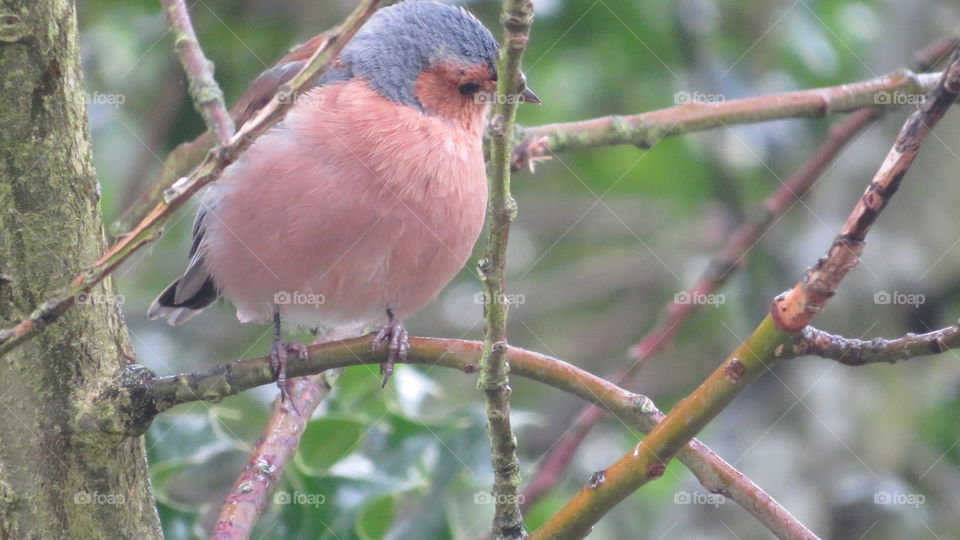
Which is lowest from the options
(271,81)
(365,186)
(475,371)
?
(475,371)

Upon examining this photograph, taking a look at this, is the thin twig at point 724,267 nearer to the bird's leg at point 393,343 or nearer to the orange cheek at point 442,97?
the bird's leg at point 393,343

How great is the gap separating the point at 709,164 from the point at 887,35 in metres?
1.11

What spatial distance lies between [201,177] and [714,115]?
227 centimetres

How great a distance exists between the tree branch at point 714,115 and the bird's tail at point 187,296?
55.9 inches

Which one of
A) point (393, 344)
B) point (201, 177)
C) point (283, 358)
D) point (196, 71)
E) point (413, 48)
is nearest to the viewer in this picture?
point (201, 177)

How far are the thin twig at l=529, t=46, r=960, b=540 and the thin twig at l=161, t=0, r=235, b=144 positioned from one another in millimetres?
2242

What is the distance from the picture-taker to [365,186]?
11.6 feet

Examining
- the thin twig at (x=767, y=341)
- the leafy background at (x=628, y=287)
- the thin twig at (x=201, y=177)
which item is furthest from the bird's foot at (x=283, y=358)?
the thin twig at (x=767, y=341)

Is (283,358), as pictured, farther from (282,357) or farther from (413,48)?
(413,48)

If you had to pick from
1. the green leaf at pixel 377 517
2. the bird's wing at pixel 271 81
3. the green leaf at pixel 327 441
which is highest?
the bird's wing at pixel 271 81

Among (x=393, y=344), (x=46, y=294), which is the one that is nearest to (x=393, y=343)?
(x=393, y=344)

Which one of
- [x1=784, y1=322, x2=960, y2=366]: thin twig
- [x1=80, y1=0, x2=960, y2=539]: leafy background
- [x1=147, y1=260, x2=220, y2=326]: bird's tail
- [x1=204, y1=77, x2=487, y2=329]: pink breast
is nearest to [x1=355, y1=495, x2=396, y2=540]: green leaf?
[x1=80, y1=0, x2=960, y2=539]: leafy background

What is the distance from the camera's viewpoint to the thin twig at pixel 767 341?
169 centimetres

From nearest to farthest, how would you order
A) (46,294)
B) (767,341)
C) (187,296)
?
(767,341) → (46,294) → (187,296)
